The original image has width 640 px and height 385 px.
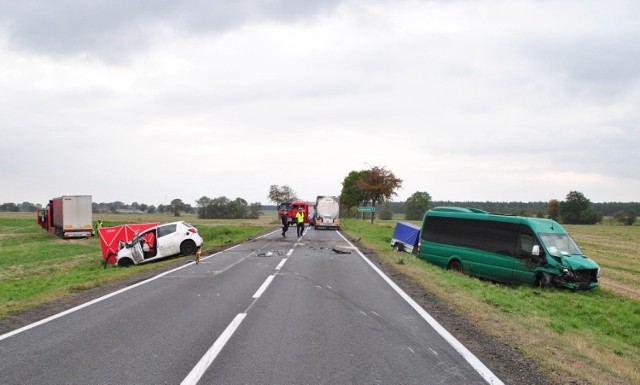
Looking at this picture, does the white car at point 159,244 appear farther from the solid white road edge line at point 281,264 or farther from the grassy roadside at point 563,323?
the grassy roadside at point 563,323

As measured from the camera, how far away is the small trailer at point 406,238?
24.4 meters

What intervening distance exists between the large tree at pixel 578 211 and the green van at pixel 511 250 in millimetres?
97007

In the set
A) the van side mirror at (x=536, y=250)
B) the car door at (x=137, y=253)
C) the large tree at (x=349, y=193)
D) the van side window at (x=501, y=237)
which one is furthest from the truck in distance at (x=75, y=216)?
the large tree at (x=349, y=193)

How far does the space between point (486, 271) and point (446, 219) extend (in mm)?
2841

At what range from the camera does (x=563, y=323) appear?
10148 mm

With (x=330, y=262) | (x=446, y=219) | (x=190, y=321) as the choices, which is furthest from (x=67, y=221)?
(x=190, y=321)

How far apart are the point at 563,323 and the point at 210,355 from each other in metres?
7.39

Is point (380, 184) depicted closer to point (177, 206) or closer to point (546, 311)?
point (546, 311)

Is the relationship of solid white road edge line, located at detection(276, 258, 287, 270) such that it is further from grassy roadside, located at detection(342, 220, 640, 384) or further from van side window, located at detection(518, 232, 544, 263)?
van side window, located at detection(518, 232, 544, 263)

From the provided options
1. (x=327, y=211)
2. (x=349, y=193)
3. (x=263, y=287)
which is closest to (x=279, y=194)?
(x=349, y=193)

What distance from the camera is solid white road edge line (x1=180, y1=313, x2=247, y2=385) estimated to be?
17.7ft

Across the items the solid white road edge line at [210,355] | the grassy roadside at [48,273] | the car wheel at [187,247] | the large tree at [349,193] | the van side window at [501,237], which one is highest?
the large tree at [349,193]

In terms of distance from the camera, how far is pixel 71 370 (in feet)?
18.6

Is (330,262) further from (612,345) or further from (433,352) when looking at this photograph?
(433,352)
